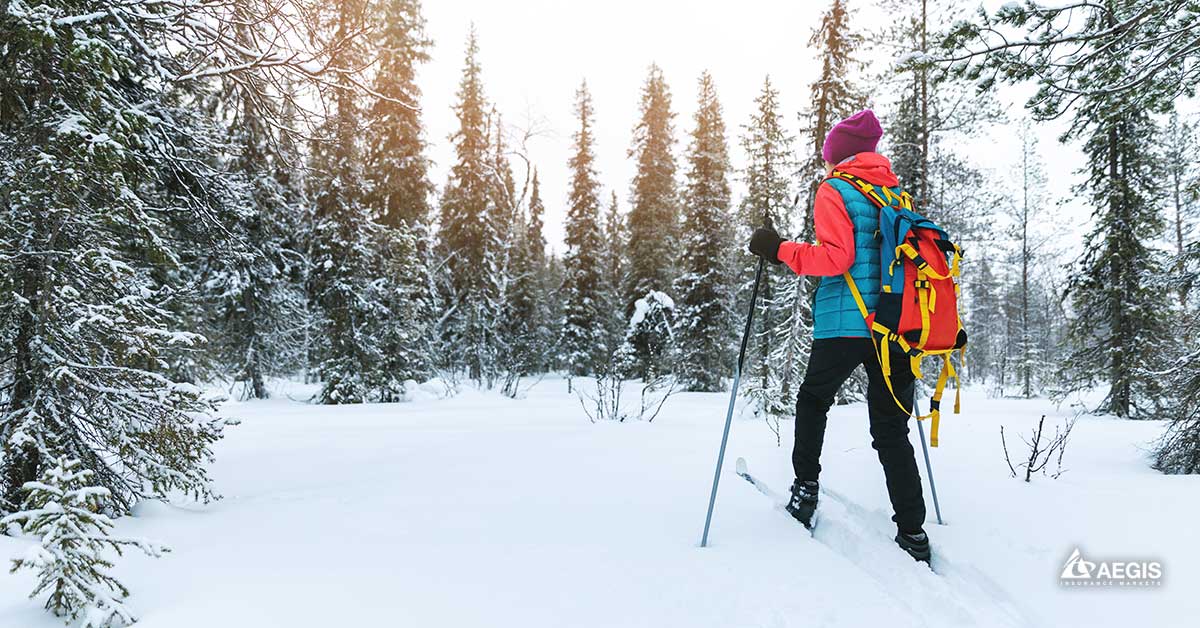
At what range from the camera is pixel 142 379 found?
306 cm

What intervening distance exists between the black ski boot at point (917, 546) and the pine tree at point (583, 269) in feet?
72.4

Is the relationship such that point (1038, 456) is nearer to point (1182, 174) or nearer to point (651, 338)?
point (1182, 174)

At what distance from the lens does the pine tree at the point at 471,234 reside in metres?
20.4

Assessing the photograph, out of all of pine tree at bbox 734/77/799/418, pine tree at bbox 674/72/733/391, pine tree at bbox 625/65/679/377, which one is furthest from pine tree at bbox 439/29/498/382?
pine tree at bbox 734/77/799/418

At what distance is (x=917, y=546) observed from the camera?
2506 mm

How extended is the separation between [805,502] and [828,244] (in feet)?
4.65

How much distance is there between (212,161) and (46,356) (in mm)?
3938

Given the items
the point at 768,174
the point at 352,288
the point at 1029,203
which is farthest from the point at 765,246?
the point at 1029,203

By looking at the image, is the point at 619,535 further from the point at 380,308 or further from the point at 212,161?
the point at 380,308

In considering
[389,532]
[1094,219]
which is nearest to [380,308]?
[389,532]

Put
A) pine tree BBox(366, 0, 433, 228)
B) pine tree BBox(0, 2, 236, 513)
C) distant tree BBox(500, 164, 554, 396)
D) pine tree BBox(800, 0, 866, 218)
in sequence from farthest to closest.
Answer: distant tree BBox(500, 164, 554, 396) → pine tree BBox(366, 0, 433, 228) → pine tree BBox(800, 0, 866, 218) → pine tree BBox(0, 2, 236, 513)

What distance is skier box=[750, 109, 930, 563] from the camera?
2.57 meters

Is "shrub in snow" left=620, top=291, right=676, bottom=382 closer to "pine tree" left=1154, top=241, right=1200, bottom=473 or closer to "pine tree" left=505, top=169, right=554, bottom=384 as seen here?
"pine tree" left=505, top=169, right=554, bottom=384

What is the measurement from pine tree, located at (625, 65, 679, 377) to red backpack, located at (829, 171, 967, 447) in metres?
19.4
